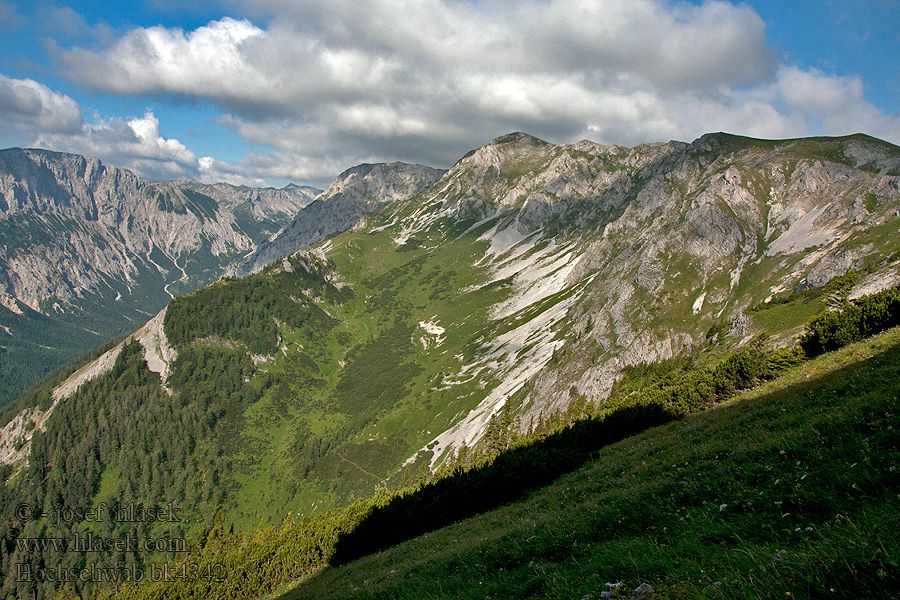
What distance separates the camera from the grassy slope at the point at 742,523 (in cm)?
636

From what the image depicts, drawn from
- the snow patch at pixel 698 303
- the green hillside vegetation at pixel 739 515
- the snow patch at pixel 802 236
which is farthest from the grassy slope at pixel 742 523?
the snow patch at pixel 802 236

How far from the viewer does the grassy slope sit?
6.36 m

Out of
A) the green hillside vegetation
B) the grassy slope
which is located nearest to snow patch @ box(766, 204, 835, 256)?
the green hillside vegetation

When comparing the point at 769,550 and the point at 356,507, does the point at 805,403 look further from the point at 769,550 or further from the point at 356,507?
the point at 356,507

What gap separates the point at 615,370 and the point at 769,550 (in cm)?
15766

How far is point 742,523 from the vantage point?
10.1 meters

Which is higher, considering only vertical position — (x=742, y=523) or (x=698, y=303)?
(x=742, y=523)

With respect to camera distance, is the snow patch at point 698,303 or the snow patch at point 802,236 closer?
the snow patch at point 698,303

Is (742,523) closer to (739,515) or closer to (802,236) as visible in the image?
(739,515)

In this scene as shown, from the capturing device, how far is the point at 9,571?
185000 millimetres

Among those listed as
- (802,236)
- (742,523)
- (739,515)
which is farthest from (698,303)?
(742,523)

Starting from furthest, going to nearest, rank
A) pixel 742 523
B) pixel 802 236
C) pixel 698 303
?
pixel 802 236
pixel 698 303
pixel 742 523

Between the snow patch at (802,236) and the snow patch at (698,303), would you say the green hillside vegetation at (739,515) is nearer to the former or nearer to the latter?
the snow patch at (698,303)

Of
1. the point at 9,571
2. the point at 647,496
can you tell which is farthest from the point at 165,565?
the point at 9,571
